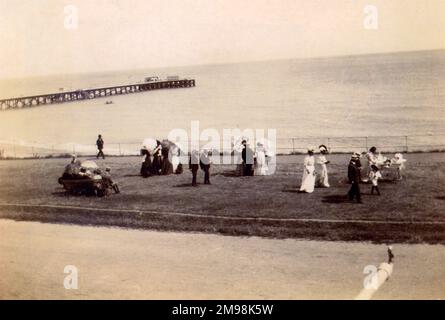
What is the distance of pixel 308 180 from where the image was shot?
37.0 ft

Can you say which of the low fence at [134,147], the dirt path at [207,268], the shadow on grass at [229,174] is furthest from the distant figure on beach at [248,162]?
the dirt path at [207,268]

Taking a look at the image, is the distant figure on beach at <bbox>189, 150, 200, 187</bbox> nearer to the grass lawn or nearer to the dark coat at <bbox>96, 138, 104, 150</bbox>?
the grass lawn

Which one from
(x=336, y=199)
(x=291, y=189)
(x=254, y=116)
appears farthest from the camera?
(x=254, y=116)

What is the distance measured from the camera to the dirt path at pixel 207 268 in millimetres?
7617

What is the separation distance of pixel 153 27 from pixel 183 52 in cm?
100

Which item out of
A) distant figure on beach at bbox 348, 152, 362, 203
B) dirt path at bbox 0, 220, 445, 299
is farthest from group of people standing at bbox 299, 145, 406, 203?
dirt path at bbox 0, 220, 445, 299

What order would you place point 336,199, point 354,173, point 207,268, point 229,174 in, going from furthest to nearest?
1. point 229,174
2. point 336,199
3. point 354,173
4. point 207,268

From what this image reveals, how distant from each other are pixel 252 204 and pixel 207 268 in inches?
93.8

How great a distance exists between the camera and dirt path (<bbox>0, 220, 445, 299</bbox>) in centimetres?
762

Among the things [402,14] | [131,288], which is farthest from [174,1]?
[131,288]

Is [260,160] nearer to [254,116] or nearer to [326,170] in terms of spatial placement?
[326,170]

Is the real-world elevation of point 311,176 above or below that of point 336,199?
above

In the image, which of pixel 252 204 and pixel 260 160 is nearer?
pixel 252 204

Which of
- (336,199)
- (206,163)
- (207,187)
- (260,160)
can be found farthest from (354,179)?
(206,163)
